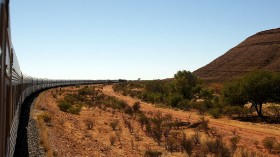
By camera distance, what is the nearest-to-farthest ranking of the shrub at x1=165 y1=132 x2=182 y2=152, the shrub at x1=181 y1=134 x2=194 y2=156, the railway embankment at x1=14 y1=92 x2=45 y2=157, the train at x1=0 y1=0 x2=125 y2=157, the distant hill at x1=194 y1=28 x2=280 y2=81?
the train at x1=0 y1=0 x2=125 y2=157, the railway embankment at x1=14 y1=92 x2=45 y2=157, the shrub at x1=181 y1=134 x2=194 y2=156, the shrub at x1=165 y1=132 x2=182 y2=152, the distant hill at x1=194 y1=28 x2=280 y2=81

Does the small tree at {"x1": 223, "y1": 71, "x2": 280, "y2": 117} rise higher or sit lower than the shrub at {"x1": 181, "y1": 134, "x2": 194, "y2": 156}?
higher

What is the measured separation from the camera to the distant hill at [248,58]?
102m

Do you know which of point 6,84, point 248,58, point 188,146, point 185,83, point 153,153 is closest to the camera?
point 6,84

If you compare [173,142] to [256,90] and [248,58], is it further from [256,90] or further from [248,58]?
[248,58]

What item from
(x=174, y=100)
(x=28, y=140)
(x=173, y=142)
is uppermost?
(x=174, y=100)

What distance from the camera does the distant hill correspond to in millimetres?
102500

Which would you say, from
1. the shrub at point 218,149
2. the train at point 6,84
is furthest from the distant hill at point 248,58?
the train at point 6,84

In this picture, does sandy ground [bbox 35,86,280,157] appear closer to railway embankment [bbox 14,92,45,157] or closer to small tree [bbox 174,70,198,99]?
railway embankment [bbox 14,92,45,157]

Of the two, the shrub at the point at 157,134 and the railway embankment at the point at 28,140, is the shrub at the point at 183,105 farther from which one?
the railway embankment at the point at 28,140

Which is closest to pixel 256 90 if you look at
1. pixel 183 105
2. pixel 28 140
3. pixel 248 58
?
pixel 183 105

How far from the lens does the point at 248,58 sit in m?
111

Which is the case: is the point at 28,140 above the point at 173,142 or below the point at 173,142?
above

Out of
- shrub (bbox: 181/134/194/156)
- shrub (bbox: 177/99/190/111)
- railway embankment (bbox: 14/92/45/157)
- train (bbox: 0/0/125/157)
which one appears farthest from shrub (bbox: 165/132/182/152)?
shrub (bbox: 177/99/190/111)

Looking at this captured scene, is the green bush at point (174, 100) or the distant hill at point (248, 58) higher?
the distant hill at point (248, 58)
